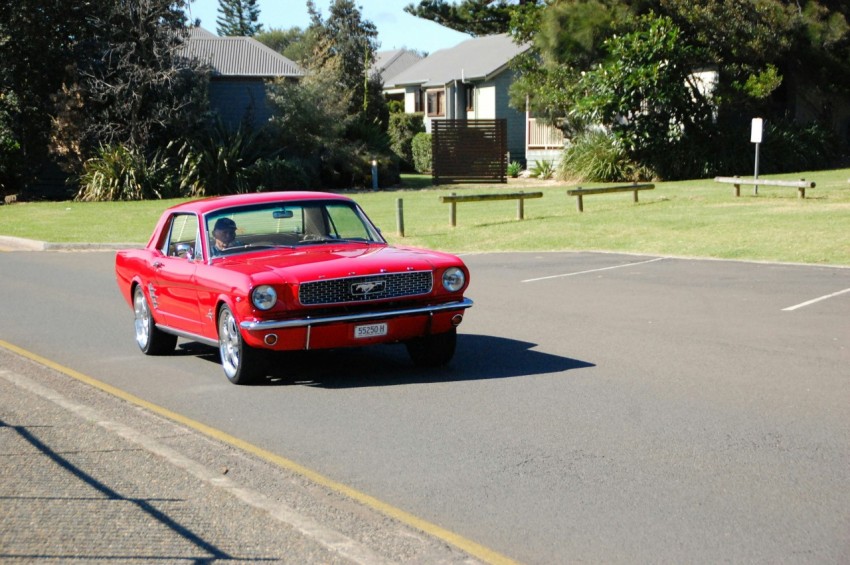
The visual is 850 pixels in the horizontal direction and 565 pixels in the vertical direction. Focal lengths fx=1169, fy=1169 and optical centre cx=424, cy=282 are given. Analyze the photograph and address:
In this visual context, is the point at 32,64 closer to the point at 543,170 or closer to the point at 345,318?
the point at 543,170

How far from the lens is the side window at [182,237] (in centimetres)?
A: 1027

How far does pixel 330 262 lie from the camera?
9.20 metres

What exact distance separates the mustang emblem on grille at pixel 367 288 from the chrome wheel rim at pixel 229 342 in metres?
0.99

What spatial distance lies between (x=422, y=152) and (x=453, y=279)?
46.1m

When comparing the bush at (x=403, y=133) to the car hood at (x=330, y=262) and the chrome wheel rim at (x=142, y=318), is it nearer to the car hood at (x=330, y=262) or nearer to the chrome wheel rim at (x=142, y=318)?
the chrome wheel rim at (x=142, y=318)

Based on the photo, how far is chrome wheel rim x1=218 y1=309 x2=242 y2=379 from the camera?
30.3 ft

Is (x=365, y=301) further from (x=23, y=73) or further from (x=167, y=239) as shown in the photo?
(x=23, y=73)

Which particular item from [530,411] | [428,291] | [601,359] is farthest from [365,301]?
[601,359]

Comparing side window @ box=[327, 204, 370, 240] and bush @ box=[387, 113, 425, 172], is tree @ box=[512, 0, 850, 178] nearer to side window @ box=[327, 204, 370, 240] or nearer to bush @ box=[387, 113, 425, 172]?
bush @ box=[387, 113, 425, 172]

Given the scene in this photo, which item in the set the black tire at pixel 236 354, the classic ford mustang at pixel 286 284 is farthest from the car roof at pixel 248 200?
the black tire at pixel 236 354

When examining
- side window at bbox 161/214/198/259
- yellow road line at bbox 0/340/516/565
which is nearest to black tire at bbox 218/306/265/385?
yellow road line at bbox 0/340/516/565

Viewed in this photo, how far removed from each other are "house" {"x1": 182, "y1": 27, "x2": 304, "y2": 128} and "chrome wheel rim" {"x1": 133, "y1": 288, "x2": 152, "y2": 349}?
29.6m

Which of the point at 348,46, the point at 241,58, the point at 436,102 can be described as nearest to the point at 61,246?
the point at 241,58

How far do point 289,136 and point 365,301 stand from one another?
32802 millimetres
